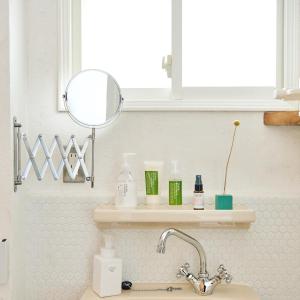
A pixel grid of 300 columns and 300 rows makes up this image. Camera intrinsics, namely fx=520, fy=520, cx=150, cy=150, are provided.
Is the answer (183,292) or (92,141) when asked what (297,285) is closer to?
(183,292)

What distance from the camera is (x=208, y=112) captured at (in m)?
1.81

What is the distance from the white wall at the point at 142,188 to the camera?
5.83 feet

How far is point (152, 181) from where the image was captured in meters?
1.72

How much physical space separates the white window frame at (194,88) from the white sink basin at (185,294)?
605 millimetres

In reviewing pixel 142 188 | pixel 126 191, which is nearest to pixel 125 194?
pixel 126 191

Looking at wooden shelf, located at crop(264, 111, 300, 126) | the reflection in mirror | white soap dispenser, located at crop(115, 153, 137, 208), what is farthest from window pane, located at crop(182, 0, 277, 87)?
white soap dispenser, located at crop(115, 153, 137, 208)

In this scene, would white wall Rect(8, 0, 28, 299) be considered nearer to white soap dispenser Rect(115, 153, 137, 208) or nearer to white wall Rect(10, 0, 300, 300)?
white wall Rect(10, 0, 300, 300)

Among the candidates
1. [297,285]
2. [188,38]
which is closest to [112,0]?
[188,38]

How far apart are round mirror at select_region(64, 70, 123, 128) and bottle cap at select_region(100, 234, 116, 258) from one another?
373mm

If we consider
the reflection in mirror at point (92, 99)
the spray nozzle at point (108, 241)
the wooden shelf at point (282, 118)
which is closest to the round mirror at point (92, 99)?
the reflection in mirror at point (92, 99)

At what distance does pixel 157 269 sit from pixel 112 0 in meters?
0.98

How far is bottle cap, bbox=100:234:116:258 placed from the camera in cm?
169

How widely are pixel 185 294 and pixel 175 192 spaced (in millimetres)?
330

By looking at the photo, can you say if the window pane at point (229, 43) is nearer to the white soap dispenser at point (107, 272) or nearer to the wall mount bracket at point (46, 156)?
the wall mount bracket at point (46, 156)
